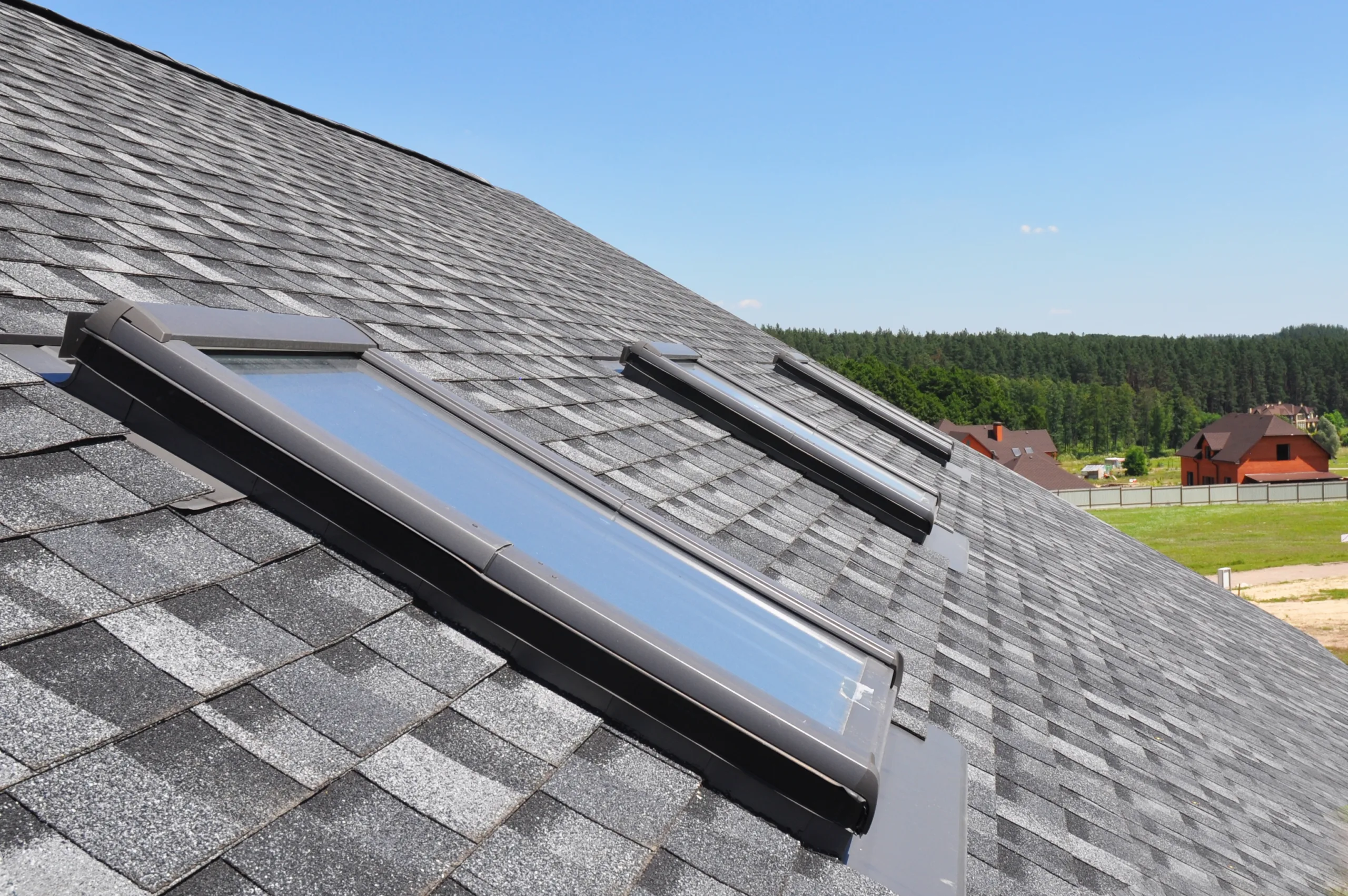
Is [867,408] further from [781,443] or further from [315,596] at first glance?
[315,596]

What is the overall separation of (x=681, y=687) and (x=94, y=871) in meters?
1.25

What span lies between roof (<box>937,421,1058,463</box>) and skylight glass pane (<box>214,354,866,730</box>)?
3249 inches

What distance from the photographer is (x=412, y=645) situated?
2238 mm

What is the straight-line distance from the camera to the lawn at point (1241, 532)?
124ft

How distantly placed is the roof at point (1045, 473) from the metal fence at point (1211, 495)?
419 inches

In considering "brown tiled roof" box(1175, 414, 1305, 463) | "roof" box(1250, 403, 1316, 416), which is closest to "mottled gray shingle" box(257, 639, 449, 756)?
"brown tiled roof" box(1175, 414, 1305, 463)

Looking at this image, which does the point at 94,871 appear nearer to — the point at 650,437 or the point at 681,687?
the point at 681,687

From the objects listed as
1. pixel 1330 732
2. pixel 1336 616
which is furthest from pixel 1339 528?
pixel 1330 732

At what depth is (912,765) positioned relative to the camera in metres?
3.07

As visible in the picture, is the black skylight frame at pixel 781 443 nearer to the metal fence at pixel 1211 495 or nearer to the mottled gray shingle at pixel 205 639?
the mottled gray shingle at pixel 205 639

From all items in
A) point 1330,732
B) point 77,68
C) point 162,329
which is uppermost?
point 77,68

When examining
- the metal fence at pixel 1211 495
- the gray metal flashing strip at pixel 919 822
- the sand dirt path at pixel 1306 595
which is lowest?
the sand dirt path at pixel 1306 595

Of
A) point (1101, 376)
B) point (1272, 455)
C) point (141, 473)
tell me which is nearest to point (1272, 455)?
point (1272, 455)

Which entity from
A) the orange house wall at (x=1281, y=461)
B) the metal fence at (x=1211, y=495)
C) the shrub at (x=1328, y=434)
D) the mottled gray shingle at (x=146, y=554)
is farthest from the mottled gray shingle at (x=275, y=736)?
the shrub at (x=1328, y=434)
